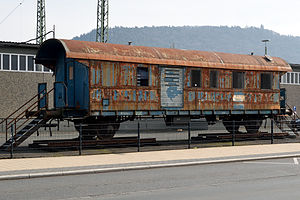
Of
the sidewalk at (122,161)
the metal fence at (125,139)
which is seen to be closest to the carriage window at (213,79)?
the metal fence at (125,139)

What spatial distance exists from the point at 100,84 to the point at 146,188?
33.5 feet

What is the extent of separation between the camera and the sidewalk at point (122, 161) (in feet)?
41.1

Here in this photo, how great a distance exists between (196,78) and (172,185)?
→ 12.7 metres

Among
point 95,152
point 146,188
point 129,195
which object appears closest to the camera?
point 129,195

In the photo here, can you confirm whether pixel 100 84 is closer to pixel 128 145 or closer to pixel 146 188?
pixel 128 145

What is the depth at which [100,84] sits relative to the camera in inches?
776

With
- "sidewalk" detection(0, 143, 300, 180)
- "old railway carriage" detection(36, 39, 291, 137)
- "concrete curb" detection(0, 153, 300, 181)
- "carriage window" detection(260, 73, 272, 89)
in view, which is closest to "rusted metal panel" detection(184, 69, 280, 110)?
"old railway carriage" detection(36, 39, 291, 137)

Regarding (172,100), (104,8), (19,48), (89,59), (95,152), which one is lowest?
(95,152)

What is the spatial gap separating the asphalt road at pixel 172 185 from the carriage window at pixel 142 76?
7.73m

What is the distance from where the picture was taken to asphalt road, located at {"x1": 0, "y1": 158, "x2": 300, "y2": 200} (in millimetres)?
9125

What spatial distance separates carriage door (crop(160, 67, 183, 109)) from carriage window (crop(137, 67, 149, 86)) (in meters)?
0.82

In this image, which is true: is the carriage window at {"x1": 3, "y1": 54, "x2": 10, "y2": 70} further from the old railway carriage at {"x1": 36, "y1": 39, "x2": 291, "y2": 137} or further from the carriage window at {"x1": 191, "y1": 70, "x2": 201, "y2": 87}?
the carriage window at {"x1": 191, "y1": 70, "x2": 201, "y2": 87}

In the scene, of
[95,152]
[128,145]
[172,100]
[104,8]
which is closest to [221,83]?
[172,100]

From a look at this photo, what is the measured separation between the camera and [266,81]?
25.3 meters
